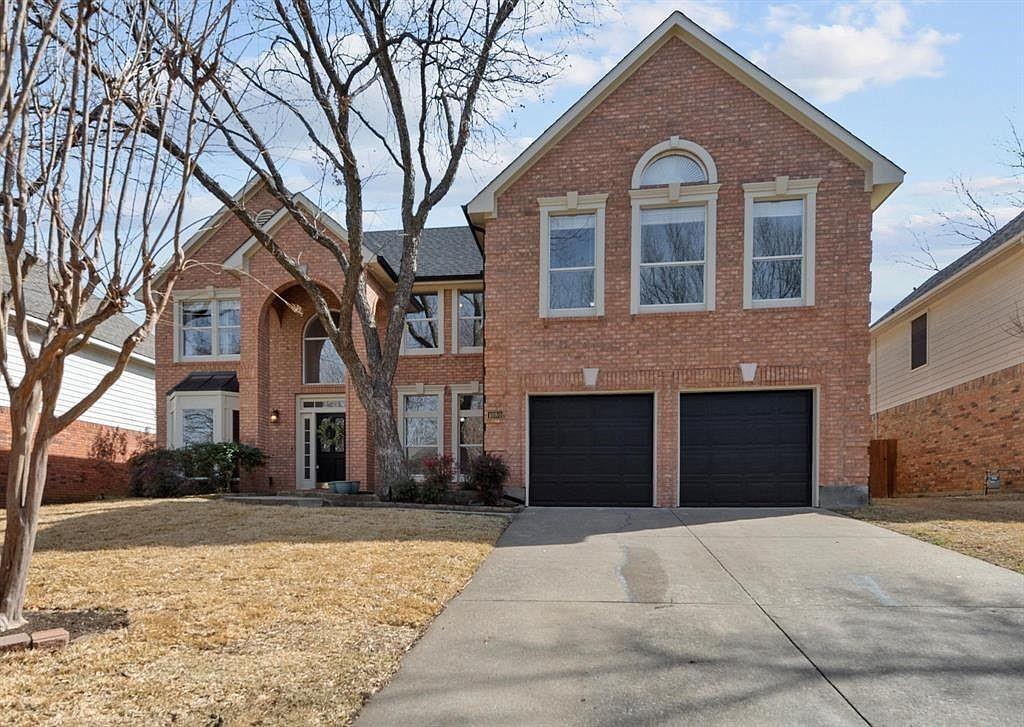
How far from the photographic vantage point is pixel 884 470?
18.4 metres

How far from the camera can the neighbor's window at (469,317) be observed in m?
16.2

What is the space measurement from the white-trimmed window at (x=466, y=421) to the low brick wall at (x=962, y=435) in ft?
38.6

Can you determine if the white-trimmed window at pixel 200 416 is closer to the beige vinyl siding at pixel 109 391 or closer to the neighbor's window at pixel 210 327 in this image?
the neighbor's window at pixel 210 327

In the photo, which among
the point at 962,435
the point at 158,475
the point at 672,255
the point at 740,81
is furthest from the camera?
the point at 962,435

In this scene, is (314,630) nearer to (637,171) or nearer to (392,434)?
(392,434)

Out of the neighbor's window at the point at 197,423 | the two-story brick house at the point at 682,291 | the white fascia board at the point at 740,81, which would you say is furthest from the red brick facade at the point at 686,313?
the neighbor's window at the point at 197,423

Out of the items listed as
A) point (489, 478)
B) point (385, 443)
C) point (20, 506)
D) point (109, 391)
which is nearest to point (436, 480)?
point (489, 478)

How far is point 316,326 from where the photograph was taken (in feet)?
55.6

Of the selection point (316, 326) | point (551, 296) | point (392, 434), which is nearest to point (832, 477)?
point (551, 296)

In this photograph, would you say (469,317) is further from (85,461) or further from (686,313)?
(85,461)

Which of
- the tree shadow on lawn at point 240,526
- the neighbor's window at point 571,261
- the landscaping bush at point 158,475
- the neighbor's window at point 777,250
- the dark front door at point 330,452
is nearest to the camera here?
the tree shadow on lawn at point 240,526

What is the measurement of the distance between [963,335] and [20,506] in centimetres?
1890

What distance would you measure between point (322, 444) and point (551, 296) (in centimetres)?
792

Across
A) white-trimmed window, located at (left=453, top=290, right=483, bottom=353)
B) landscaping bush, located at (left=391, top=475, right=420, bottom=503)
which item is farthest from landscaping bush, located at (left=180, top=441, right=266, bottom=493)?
white-trimmed window, located at (left=453, top=290, right=483, bottom=353)
